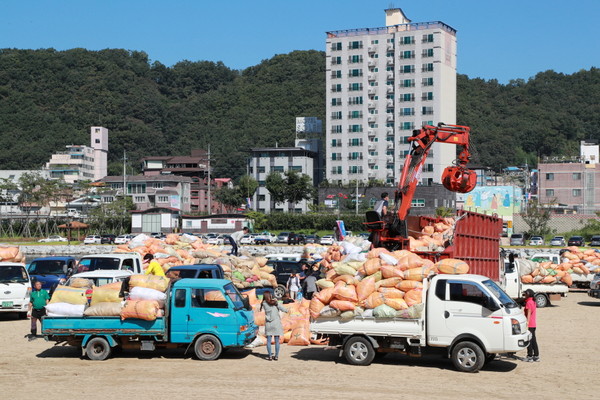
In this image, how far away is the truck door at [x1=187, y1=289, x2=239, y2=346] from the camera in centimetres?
1582

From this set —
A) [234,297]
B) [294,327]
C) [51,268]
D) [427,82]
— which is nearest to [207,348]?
[234,297]

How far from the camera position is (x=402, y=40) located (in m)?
109

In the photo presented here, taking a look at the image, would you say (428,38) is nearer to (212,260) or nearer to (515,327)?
(212,260)

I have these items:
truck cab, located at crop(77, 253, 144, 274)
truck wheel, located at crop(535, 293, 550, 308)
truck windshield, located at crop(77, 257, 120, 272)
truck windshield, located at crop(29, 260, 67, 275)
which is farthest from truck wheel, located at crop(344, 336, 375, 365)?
truck wheel, located at crop(535, 293, 550, 308)

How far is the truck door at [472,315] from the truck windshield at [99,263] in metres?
12.1

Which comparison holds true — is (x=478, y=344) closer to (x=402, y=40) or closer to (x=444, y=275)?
(x=444, y=275)

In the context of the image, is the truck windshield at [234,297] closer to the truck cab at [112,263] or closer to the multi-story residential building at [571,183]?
the truck cab at [112,263]

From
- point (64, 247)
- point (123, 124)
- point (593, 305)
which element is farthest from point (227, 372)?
point (123, 124)

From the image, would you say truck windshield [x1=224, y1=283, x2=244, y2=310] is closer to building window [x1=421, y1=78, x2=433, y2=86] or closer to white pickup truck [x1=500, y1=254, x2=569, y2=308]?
white pickup truck [x1=500, y1=254, x2=569, y2=308]

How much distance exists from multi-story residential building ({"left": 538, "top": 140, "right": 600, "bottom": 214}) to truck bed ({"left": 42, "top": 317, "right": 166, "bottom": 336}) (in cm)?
9069

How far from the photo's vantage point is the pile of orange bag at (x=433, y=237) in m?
21.3

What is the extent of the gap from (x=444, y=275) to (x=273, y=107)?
5851 inches

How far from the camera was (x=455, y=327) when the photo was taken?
1484 centimetres

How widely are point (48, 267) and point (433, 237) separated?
1312 centimetres
